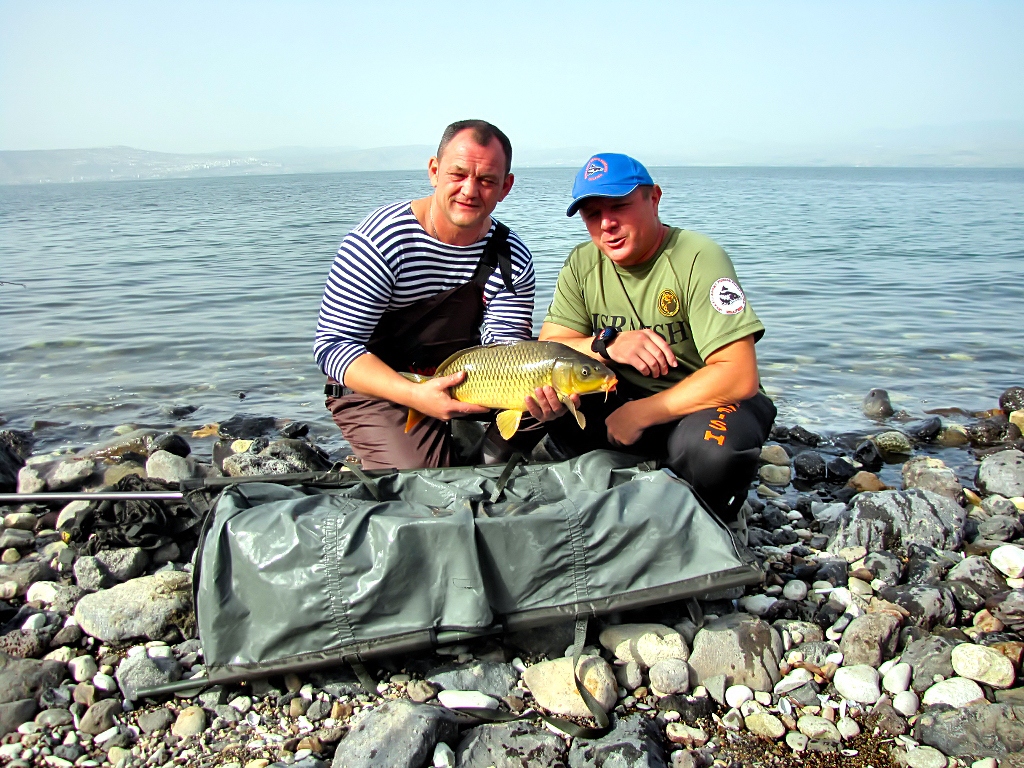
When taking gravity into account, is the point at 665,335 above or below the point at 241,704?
above

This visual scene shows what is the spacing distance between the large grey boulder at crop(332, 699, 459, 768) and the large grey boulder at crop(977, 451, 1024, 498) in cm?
467

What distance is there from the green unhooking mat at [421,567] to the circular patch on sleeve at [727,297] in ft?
3.11

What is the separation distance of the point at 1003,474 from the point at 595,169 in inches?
156

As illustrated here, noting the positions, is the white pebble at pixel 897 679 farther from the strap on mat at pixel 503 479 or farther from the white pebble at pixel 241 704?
the white pebble at pixel 241 704

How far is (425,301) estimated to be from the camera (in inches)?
193

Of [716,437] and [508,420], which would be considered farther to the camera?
[508,420]

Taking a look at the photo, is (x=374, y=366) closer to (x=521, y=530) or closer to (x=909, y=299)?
(x=521, y=530)

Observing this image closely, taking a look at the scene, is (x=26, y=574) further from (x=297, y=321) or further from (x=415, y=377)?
(x=297, y=321)

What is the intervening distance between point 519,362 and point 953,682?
2298 millimetres

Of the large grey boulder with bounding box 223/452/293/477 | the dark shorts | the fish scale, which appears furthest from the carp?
the large grey boulder with bounding box 223/452/293/477

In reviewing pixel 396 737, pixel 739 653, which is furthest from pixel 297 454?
pixel 739 653

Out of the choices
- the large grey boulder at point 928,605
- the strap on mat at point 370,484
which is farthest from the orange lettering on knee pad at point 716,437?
the strap on mat at point 370,484

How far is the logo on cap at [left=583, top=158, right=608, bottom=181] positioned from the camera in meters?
4.18

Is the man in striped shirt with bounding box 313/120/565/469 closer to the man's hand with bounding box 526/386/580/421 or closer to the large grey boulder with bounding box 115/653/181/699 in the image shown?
the man's hand with bounding box 526/386/580/421
